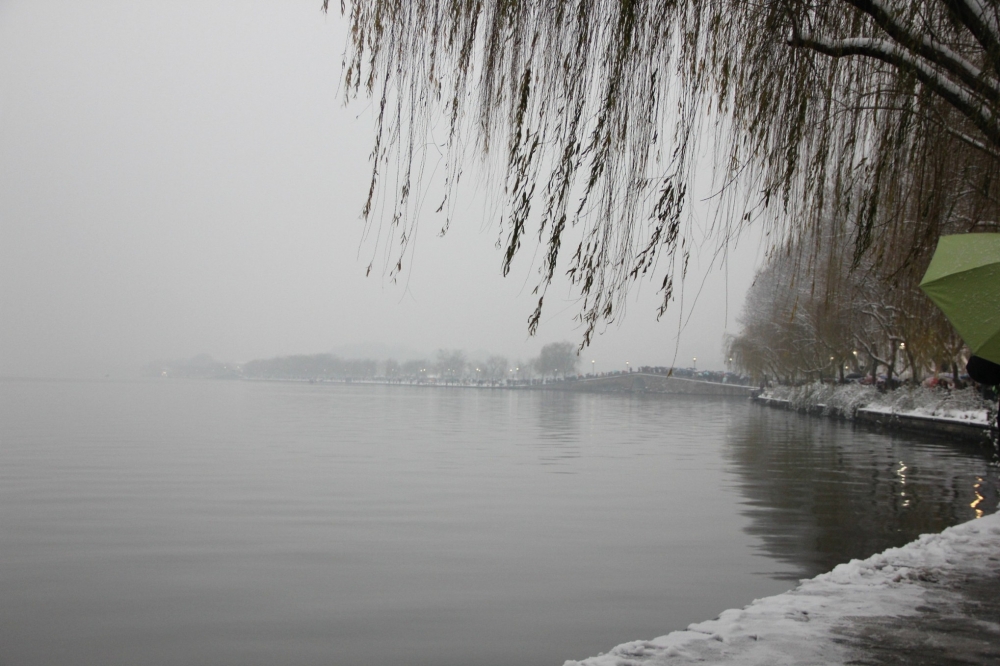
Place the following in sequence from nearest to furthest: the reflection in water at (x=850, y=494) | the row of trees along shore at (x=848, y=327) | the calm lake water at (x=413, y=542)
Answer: the calm lake water at (x=413, y=542), the reflection in water at (x=850, y=494), the row of trees along shore at (x=848, y=327)

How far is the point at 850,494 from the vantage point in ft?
39.3

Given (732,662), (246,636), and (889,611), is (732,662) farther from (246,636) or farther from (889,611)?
(246,636)

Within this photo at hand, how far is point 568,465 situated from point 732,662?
12783mm

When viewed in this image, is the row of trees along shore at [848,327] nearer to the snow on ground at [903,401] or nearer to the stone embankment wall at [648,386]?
the snow on ground at [903,401]

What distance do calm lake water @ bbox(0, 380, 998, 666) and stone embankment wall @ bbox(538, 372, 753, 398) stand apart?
8818 cm

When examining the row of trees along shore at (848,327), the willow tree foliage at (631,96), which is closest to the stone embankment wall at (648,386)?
the row of trees along shore at (848,327)

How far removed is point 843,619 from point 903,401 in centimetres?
2548

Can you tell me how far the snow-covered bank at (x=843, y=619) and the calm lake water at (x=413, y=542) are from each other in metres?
1.16

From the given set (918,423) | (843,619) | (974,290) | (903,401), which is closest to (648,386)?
(903,401)

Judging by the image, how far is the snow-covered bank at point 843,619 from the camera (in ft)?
11.9

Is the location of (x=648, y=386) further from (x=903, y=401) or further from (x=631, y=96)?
(x=631, y=96)

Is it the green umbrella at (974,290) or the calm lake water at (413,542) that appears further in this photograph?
the calm lake water at (413,542)

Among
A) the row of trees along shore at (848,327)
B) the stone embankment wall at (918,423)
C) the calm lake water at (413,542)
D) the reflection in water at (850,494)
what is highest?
the row of trees along shore at (848,327)

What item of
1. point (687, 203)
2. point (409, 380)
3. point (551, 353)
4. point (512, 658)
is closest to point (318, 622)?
point (512, 658)
